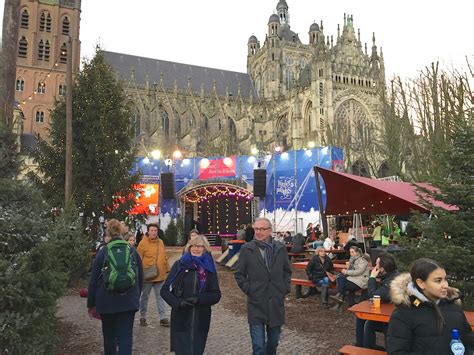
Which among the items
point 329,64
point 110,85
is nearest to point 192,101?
point 329,64

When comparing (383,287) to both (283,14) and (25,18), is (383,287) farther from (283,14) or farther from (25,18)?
(283,14)

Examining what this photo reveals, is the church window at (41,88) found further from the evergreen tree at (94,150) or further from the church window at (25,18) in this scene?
the evergreen tree at (94,150)

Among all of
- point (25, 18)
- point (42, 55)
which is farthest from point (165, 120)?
point (25, 18)

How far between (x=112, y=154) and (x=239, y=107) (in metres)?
40.1

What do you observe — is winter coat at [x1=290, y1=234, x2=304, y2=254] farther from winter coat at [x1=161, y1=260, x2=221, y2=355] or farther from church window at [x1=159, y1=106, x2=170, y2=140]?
church window at [x1=159, y1=106, x2=170, y2=140]

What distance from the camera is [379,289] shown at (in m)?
4.84

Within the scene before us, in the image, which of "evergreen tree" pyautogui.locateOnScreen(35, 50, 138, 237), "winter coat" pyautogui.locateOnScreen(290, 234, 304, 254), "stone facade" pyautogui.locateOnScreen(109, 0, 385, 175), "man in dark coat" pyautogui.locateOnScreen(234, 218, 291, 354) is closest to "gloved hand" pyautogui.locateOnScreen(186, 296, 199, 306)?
"man in dark coat" pyautogui.locateOnScreen(234, 218, 291, 354)

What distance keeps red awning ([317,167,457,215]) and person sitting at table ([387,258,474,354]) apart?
707 centimetres

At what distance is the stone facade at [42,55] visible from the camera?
41125mm

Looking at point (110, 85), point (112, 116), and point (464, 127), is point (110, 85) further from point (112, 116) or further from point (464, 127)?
point (464, 127)

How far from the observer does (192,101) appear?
52375 mm

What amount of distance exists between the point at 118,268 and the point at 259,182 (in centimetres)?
1947

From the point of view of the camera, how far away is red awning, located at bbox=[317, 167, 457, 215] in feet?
32.4

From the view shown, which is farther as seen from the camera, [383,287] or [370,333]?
[383,287]
